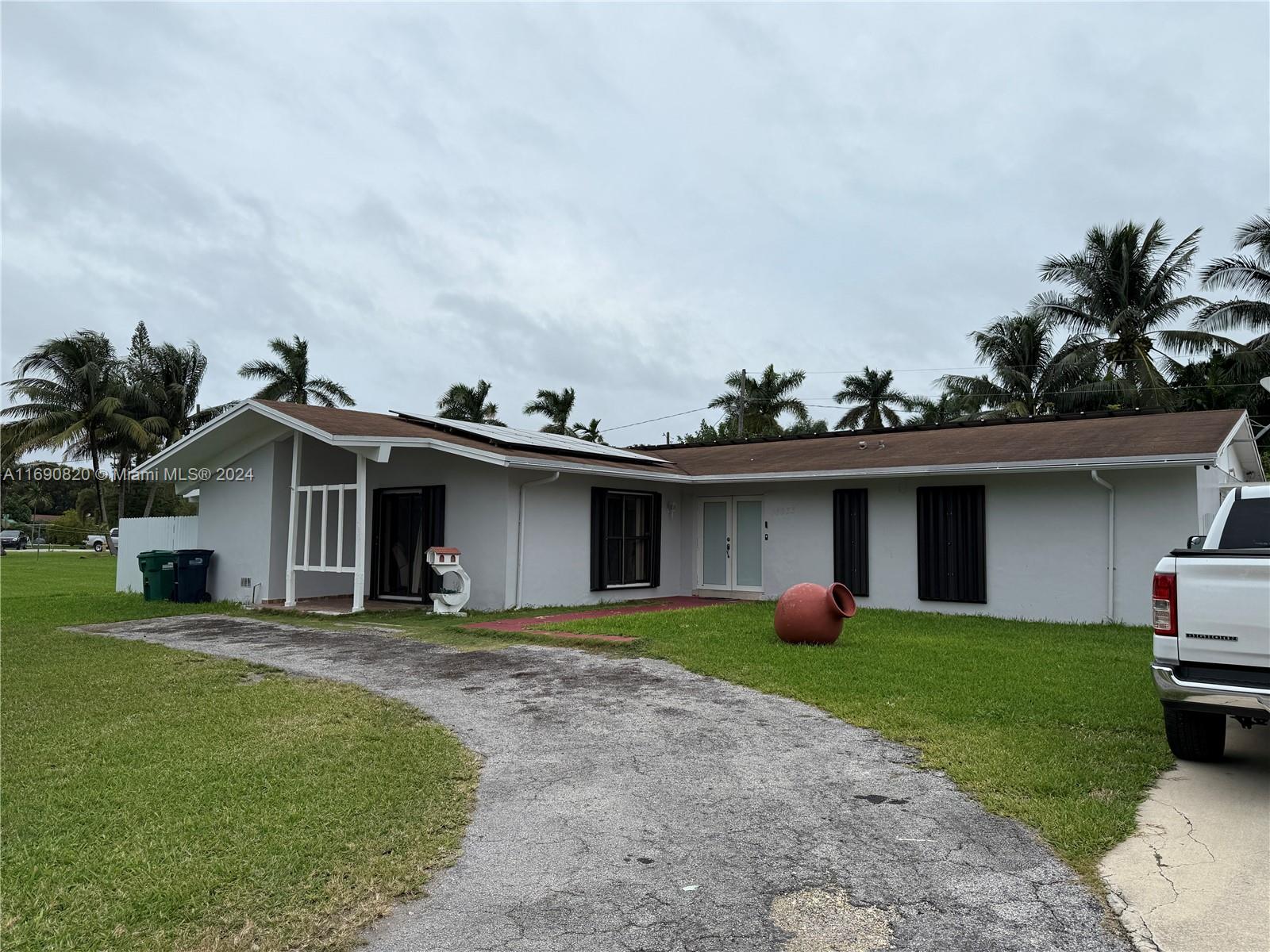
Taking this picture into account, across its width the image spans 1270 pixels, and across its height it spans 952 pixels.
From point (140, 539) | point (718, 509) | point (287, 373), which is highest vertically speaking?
point (287, 373)

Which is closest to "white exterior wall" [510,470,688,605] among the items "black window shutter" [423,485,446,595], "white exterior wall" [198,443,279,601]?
"black window shutter" [423,485,446,595]

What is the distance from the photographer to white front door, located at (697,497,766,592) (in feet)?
51.2

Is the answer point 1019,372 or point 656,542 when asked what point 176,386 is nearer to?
point 656,542

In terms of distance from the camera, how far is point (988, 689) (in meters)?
7.08

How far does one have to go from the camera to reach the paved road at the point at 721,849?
2934mm

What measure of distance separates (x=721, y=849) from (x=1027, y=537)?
34.8 ft

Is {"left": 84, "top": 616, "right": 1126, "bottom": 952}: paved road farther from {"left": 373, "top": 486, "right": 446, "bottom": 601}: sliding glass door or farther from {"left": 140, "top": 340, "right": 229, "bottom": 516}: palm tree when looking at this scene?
{"left": 140, "top": 340, "right": 229, "bottom": 516}: palm tree

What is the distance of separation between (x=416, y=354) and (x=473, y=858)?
116 feet

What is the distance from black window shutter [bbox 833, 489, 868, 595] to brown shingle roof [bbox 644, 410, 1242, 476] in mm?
649

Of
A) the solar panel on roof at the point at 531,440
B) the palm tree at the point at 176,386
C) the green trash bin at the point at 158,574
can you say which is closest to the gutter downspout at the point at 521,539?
the solar panel on roof at the point at 531,440

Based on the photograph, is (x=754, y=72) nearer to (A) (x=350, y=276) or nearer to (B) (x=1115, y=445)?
(B) (x=1115, y=445)

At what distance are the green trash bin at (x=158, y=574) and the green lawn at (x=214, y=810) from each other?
28.5ft

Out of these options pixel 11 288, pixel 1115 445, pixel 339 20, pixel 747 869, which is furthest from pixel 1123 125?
pixel 11 288

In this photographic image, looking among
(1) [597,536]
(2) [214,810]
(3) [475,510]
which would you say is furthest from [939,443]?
→ (2) [214,810]
